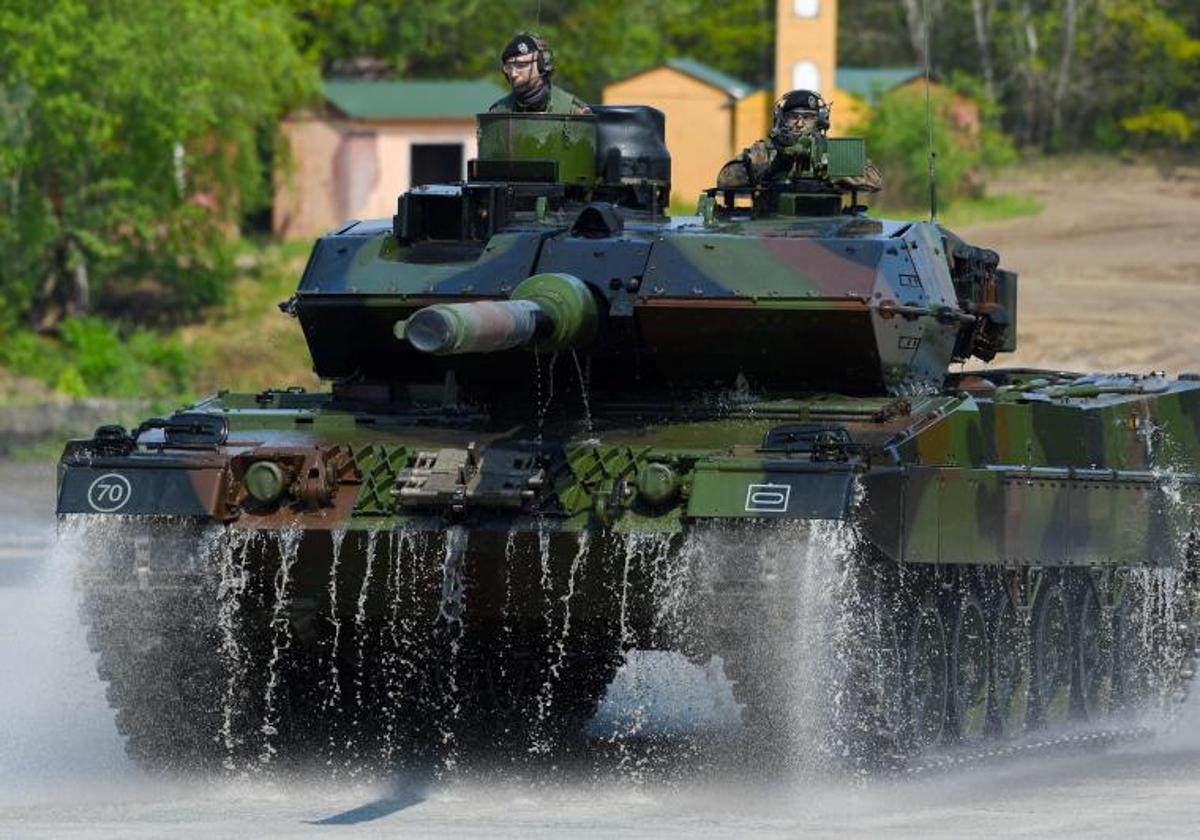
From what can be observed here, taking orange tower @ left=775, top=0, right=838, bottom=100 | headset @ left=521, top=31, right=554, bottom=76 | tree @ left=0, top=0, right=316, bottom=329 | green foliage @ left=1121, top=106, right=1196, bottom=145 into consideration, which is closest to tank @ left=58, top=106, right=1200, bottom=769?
headset @ left=521, top=31, right=554, bottom=76

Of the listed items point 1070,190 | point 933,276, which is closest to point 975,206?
point 1070,190

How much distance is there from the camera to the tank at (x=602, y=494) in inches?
538

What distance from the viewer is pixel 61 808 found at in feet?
44.0

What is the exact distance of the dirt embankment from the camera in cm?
3897

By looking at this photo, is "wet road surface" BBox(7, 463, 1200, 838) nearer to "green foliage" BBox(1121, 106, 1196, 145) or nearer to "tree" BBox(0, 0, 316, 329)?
"tree" BBox(0, 0, 316, 329)

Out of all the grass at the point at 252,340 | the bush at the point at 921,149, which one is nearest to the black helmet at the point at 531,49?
the grass at the point at 252,340

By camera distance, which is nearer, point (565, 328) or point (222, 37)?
point (565, 328)

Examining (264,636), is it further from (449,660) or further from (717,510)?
(717,510)

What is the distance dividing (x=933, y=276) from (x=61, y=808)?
17.6 ft

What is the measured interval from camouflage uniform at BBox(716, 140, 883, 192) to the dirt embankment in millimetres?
20602

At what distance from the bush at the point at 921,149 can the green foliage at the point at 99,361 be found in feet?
49.9

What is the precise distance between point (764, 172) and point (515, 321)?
387cm

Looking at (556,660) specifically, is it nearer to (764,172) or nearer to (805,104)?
(764,172)

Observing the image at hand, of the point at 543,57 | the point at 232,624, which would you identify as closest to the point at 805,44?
the point at 543,57
